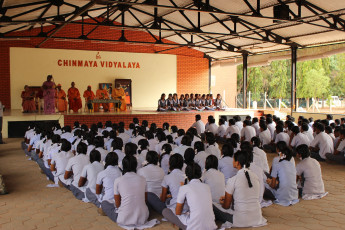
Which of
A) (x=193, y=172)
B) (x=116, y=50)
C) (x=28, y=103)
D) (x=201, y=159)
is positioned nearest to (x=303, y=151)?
(x=201, y=159)

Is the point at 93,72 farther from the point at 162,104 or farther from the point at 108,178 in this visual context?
the point at 108,178

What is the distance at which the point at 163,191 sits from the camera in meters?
3.97

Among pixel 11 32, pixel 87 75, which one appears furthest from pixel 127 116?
pixel 11 32

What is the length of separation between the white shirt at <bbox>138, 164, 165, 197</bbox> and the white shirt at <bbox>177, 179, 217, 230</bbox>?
87cm

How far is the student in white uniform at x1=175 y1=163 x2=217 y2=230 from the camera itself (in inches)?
130

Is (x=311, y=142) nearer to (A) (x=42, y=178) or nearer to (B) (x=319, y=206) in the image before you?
(B) (x=319, y=206)

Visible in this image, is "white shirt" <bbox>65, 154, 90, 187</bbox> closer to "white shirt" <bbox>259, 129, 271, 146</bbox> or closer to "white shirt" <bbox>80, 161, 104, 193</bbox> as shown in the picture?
"white shirt" <bbox>80, 161, 104, 193</bbox>

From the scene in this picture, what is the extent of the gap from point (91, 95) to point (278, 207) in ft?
35.5

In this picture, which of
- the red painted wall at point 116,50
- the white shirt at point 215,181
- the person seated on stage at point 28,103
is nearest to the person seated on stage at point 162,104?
the red painted wall at point 116,50

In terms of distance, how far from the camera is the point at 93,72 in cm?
1608

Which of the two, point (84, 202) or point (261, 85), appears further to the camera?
point (261, 85)

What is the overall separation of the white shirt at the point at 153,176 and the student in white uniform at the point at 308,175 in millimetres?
1942

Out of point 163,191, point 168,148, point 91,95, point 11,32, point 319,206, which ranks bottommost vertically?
point 319,206

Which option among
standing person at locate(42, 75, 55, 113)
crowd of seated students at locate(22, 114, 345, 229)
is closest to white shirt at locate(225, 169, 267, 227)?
crowd of seated students at locate(22, 114, 345, 229)
